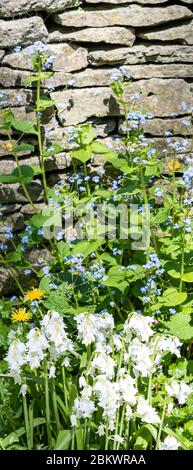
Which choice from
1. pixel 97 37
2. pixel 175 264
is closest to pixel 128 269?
pixel 175 264

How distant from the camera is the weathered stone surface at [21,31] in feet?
11.1

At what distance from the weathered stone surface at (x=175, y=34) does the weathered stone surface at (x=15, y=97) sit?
65 centimetres

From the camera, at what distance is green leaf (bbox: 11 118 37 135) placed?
3.38 m

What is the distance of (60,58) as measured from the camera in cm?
348

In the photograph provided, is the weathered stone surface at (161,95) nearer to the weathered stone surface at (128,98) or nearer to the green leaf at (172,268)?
the weathered stone surface at (128,98)

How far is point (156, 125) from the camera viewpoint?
11.9 feet

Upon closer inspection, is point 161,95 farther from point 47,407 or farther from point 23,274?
point 47,407

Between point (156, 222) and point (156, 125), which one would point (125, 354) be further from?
point (156, 125)

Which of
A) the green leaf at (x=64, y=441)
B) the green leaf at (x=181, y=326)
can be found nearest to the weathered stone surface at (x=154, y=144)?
the green leaf at (x=181, y=326)

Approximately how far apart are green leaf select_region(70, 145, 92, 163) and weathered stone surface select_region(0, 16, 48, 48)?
0.58 meters

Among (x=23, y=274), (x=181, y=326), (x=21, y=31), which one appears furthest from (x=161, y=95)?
(x=181, y=326)

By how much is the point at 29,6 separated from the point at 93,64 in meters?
0.42

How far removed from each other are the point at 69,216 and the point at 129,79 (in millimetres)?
762

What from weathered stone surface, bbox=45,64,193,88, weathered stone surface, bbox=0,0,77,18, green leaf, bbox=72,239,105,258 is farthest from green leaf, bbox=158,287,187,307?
weathered stone surface, bbox=0,0,77,18
